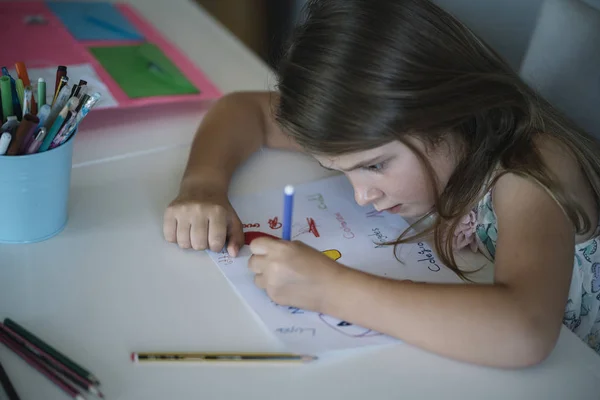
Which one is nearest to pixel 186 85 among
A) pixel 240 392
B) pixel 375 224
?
pixel 375 224

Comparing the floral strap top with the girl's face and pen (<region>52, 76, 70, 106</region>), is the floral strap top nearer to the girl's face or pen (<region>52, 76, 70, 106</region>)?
the girl's face

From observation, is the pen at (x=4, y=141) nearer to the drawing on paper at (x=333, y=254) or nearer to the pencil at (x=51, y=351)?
the pencil at (x=51, y=351)

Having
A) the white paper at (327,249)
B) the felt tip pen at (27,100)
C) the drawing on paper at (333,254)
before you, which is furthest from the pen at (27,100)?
the drawing on paper at (333,254)

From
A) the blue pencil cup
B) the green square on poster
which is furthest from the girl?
the green square on poster

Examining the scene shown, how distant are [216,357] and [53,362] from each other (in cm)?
15

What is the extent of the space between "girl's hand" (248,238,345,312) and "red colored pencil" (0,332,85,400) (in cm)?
22

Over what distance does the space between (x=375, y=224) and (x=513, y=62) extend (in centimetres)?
67

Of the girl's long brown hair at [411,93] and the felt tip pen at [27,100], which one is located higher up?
the girl's long brown hair at [411,93]

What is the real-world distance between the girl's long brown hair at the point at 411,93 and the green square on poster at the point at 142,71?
0.34 metres

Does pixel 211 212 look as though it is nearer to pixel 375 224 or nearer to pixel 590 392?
pixel 375 224

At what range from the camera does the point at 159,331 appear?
0.68 metres

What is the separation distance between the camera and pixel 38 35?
4.04 feet

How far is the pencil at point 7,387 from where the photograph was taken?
1.94 ft

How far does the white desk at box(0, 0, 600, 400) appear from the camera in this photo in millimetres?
630
